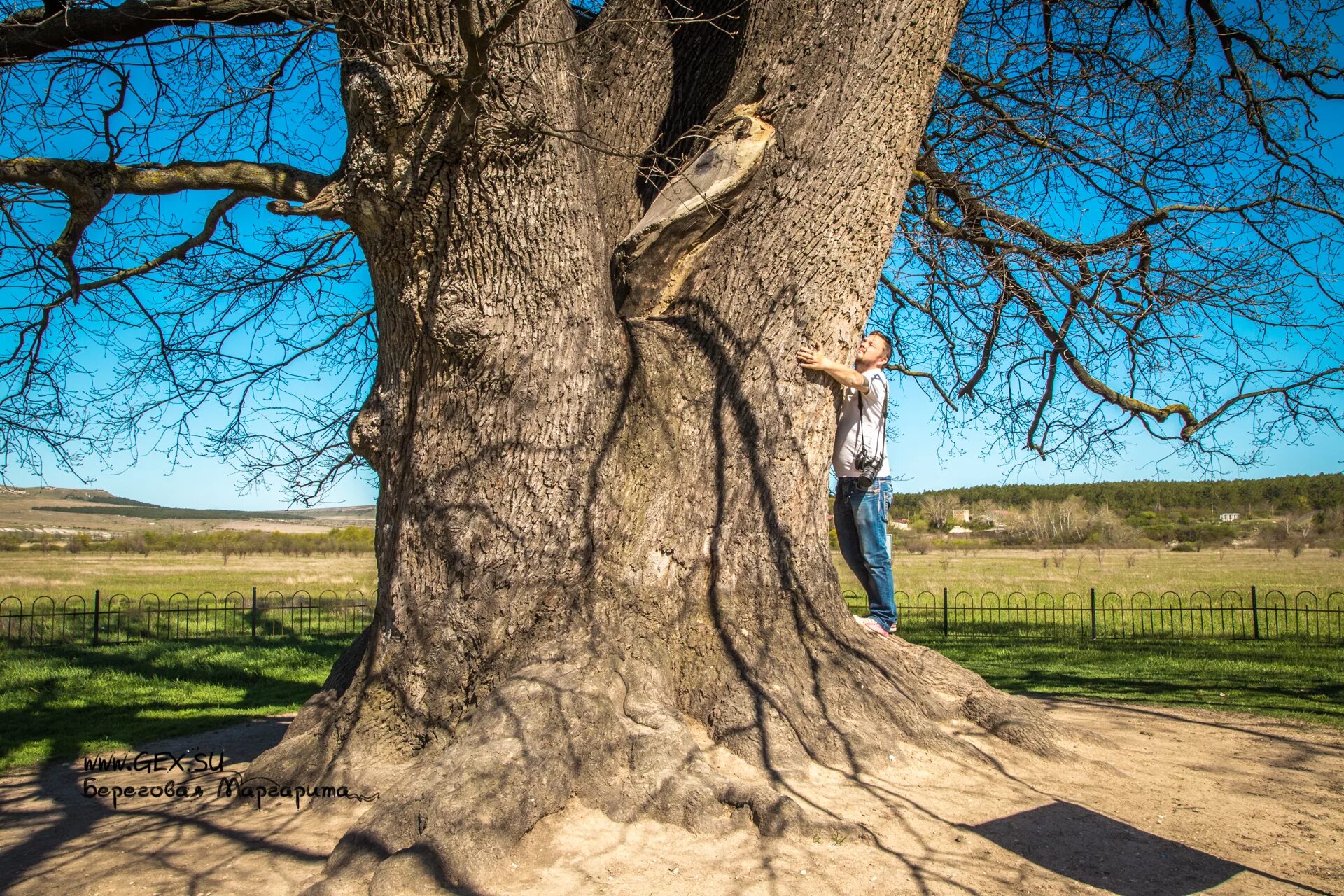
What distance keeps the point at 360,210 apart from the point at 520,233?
802 millimetres

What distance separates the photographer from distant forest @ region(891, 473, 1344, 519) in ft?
124

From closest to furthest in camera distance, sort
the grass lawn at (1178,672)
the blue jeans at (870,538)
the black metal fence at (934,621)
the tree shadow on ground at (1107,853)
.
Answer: the tree shadow on ground at (1107,853)
the blue jeans at (870,538)
the grass lawn at (1178,672)
the black metal fence at (934,621)

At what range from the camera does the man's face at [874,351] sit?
5273 millimetres

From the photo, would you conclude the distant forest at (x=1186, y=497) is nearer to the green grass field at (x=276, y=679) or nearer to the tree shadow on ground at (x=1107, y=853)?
the green grass field at (x=276, y=679)

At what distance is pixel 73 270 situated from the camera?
194 inches

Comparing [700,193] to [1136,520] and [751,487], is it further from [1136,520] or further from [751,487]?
[1136,520]

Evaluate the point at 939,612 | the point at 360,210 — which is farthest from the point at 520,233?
→ the point at 939,612

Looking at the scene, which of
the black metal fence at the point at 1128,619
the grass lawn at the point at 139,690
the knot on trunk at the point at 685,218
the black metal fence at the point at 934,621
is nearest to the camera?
the knot on trunk at the point at 685,218

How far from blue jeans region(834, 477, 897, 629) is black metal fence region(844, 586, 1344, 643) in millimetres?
8792

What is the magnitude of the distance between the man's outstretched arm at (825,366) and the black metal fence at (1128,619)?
9.83 m

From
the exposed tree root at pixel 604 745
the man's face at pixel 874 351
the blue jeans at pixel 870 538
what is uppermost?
the man's face at pixel 874 351

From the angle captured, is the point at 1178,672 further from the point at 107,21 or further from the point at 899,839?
the point at 107,21

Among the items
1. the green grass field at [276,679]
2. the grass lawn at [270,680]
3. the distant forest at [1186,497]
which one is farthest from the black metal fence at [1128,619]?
the distant forest at [1186,497]

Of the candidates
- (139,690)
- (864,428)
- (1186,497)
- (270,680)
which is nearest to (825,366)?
(864,428)
